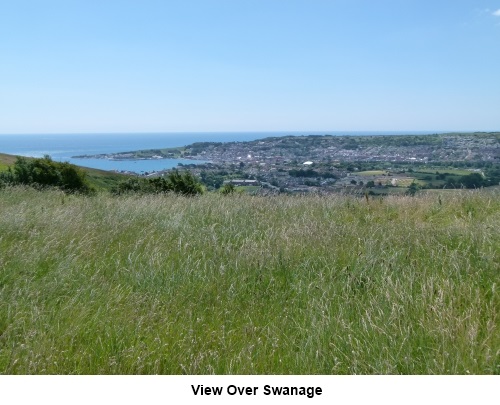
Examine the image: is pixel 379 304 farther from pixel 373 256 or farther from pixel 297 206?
pixel 297 206

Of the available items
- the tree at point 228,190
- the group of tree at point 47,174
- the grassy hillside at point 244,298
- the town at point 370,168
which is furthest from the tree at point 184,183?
the grassy hillside at point 244,298

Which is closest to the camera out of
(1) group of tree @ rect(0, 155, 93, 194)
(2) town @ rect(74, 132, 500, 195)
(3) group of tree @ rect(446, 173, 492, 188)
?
(3) group of tree @ rect(446, 173, 492, 188)

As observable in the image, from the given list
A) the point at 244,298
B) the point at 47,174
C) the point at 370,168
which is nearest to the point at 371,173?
the point at 370,168

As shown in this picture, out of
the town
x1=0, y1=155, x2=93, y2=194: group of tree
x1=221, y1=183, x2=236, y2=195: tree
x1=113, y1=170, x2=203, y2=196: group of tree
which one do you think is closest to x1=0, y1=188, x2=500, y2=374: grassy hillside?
x1=221, y1=183, x2=236, y2=195: tree

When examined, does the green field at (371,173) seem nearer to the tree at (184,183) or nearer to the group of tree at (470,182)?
the group of tree at (470,182)

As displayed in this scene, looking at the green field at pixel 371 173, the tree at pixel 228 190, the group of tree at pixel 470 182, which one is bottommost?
the green field at pixel 371 173

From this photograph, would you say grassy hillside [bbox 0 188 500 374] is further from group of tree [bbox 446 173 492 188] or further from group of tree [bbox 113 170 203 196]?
group of tree [bbox 113 170 203 196]
